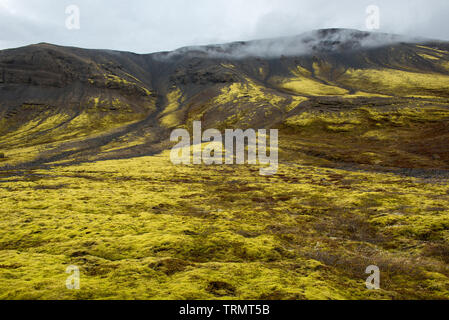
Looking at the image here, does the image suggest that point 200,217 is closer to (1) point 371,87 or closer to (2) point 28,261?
(2) point 28,261

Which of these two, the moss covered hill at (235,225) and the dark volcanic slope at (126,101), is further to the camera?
the dark volcanic slope at (126,101)

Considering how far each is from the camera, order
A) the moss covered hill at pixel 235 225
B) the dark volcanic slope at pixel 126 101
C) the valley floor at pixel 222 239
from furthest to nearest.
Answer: the dark volcanic slope at pixel 126 101
the moss covered hill at pixel 235 225
the valley floor at pixel 222 239

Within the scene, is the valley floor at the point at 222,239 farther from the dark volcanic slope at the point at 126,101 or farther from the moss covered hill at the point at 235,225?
the dark volcanic slope at the point at 126,101

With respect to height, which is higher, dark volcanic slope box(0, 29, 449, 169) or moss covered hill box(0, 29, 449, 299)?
dark volcanic slope box(0, 29, 449, 169)

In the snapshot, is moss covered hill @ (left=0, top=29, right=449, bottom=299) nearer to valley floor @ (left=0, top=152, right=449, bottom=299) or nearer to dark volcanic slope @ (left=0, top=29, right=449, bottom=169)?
valley floor @ (left=0, top=152, right=449, bottom=299)

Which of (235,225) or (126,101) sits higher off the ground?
(126,101)

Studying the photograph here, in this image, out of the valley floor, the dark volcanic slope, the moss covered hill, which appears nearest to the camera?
the valley floor

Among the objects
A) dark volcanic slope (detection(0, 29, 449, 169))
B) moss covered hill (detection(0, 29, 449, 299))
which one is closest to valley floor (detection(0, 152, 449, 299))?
moss covered hill (detection(0, 29, 449, 299))

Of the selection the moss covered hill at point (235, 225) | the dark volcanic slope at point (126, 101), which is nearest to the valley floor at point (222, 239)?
the moss covered hill at point (235, 225)

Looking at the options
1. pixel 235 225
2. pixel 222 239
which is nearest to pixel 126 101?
pixel 235 225

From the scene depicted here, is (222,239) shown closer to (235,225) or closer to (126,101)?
(235,225)

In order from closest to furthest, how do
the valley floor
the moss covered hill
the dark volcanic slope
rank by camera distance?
1. the valley floor
2. the moss covered hill
3. the dark volcanic slope

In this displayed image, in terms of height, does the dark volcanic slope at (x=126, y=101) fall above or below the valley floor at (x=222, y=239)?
above

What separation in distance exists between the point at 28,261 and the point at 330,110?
12505 cm
